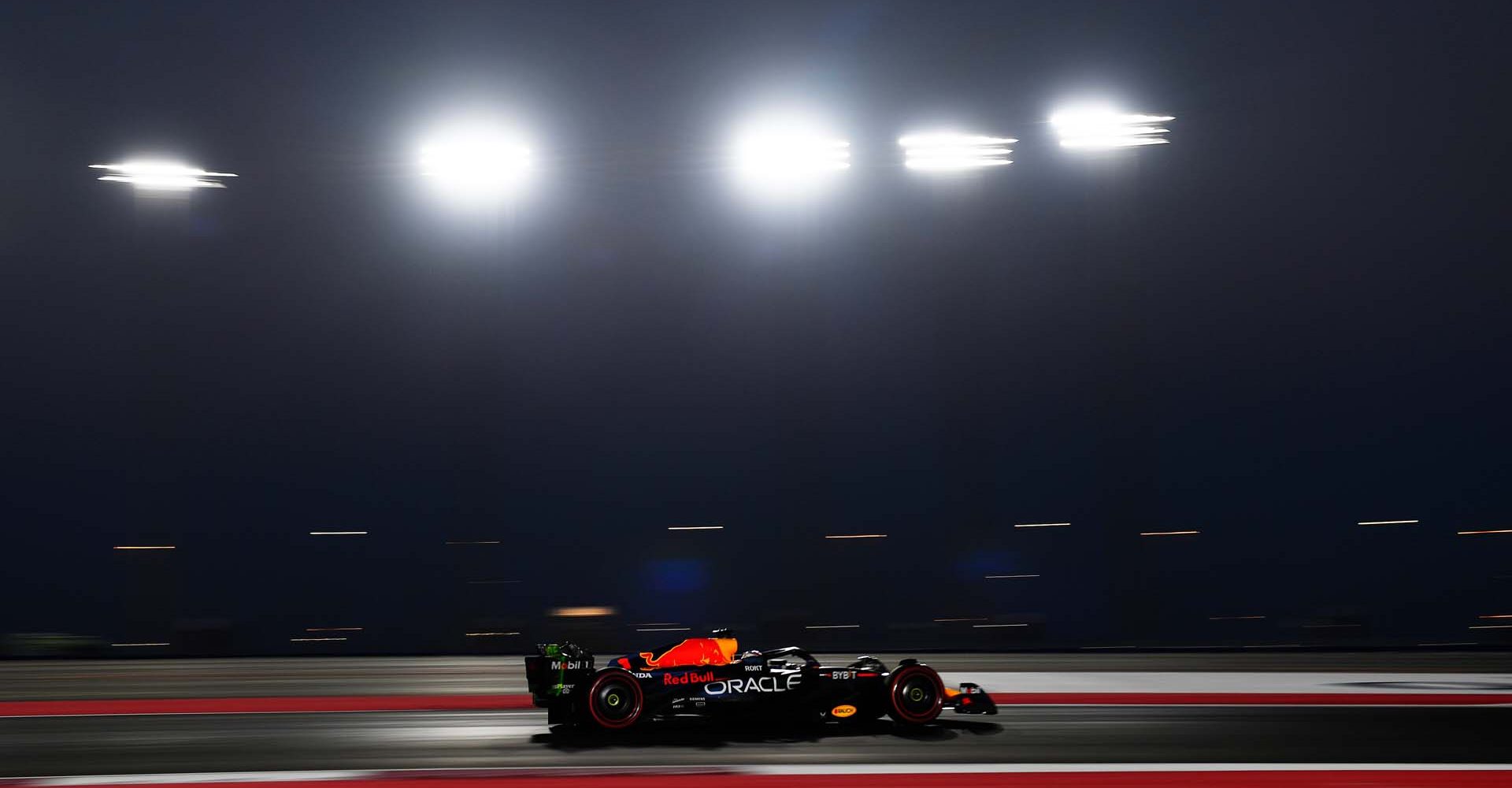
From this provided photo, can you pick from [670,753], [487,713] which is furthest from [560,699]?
[487,713]

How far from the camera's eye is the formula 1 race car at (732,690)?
35.3ft

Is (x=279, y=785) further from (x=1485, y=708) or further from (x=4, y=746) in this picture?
(x=1485, y=708)

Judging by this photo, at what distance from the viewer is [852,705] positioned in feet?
35.5

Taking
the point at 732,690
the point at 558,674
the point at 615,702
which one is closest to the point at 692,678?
the point at 732,690

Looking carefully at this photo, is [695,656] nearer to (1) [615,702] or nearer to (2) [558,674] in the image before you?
(1) [615,702]

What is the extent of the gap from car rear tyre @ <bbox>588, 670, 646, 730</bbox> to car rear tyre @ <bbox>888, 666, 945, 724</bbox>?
2402mm

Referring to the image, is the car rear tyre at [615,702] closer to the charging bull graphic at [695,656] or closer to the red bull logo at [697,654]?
the charging bull graphic at [695,656]

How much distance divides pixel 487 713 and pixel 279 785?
4.31 metres

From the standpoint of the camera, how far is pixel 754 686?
35.3 ft

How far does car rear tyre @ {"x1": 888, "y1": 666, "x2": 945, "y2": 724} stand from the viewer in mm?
10773

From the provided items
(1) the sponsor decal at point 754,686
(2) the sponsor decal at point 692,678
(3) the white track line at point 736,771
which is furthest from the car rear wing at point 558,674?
(3) the white track line at point 736,771

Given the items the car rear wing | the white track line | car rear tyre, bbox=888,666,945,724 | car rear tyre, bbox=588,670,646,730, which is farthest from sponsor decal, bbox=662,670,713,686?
car rear tyre, bbox=888,666,945,724

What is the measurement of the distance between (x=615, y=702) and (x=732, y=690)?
3.68 feet

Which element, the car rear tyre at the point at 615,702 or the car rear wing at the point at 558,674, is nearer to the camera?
the car rear tyre at the point at 615,702
